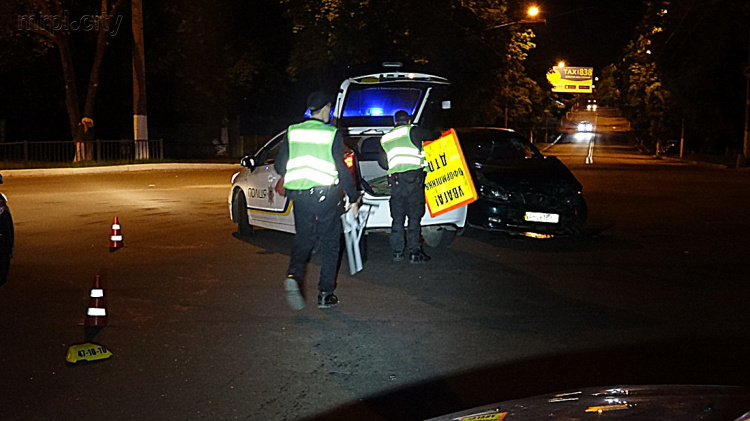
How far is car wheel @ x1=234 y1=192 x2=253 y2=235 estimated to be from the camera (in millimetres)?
13102

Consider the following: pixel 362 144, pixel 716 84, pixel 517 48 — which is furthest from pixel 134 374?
pixel 716 84

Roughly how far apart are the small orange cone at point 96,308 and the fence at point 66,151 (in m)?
25.6

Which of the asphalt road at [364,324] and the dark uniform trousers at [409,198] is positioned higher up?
the dark uniform trousers at [409,198]

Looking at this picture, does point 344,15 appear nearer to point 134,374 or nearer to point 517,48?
point 517,48

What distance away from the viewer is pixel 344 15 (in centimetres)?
3734

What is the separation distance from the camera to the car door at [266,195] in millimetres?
11898

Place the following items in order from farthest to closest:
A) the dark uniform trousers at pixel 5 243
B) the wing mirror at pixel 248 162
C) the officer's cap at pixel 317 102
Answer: the wing mirror at pixel 248 162
the dark uniform trousers at pixel 5 243
the officer's cap at pixel 317 102

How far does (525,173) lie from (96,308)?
24.1 feet

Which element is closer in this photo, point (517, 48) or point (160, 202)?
point (160, 202)

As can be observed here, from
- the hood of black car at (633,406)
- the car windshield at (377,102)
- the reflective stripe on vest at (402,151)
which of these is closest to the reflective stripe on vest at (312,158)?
the reflective stripe on vest at (402,151)

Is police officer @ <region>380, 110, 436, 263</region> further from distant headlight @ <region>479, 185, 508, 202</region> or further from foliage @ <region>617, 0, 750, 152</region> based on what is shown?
foliage @ <region>617, 0, 750, 152</region>

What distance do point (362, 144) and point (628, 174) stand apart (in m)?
20.8

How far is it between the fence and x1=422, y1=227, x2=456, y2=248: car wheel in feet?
74.0

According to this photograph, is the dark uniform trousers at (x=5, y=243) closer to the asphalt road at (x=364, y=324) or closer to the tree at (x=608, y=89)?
the asphalt road at (x=364, y=324)
